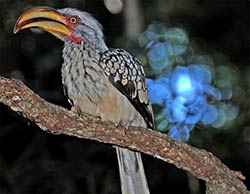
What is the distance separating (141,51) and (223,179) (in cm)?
219

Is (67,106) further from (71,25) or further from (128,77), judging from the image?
(128,77)

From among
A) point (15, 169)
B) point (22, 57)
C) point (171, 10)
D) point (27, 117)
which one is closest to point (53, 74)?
point (22, 57)

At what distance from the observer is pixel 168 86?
212 inches

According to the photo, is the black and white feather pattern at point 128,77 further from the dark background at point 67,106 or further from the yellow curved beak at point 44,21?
the dark background at point 67,106

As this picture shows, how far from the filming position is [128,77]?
3924 millimetres

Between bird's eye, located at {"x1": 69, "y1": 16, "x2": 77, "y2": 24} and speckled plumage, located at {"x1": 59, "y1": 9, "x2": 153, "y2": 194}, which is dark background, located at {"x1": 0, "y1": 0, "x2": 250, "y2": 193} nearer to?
speckled plumage, located at {"x1": 59, "y1": 9, "x2": 153, "y2": 194}

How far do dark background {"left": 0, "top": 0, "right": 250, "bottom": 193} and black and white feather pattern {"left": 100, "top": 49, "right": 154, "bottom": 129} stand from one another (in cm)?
59

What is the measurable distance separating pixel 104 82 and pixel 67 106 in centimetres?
128

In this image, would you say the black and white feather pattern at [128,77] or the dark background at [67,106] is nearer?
the black and white feather pattern at [128,77]

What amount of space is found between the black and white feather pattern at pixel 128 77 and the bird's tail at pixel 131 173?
20 centimetres

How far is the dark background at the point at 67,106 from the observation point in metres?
5.00

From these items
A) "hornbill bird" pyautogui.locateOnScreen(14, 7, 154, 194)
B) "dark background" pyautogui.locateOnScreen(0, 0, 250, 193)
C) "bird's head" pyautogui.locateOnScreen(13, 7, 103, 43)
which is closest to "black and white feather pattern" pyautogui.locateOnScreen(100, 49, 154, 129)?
"hornbill bird" pyautogui.locateOnScreen(14, 7, 154, 194)

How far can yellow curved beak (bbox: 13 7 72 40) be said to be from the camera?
11.9 ft

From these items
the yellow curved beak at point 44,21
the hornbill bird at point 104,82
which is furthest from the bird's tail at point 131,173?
the yellow curved beak at point 44,21
